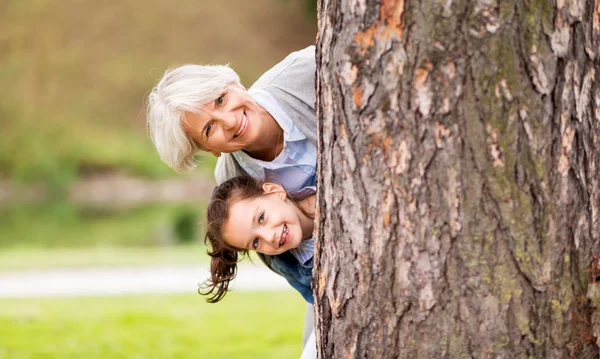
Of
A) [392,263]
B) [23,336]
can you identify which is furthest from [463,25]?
[23,336]

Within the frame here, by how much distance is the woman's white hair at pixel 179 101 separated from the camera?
2873 millimetres

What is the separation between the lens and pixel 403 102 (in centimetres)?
→ 203

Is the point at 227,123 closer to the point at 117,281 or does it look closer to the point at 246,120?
the point at 246,120

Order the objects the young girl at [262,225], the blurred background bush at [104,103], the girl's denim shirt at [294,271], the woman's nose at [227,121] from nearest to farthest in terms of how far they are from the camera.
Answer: the woman's nose at [227,121]
the young girl at [262,225]
the girl's denim shirt at [294,271]
the blurred background bush at [104,103]

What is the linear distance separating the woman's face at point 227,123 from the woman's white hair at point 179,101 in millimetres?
27

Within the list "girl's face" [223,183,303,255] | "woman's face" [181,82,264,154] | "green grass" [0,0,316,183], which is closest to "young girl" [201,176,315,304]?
"girl's face" [223,183,303,255]

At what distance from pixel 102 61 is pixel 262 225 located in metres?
22.4

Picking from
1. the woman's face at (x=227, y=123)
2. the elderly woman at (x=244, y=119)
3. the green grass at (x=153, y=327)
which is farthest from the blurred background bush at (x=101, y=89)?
the woman's face at (x=227, y=123)

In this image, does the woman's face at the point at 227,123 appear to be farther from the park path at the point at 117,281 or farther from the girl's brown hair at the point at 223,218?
the park path at the point at 117,281

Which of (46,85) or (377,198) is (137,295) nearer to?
(377,198)

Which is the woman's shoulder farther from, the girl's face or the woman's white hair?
the girl's face

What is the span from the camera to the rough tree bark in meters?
1.99

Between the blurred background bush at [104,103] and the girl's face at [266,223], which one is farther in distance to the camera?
A: the blurred background bush at [104,103]

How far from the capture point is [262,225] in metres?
2.99
